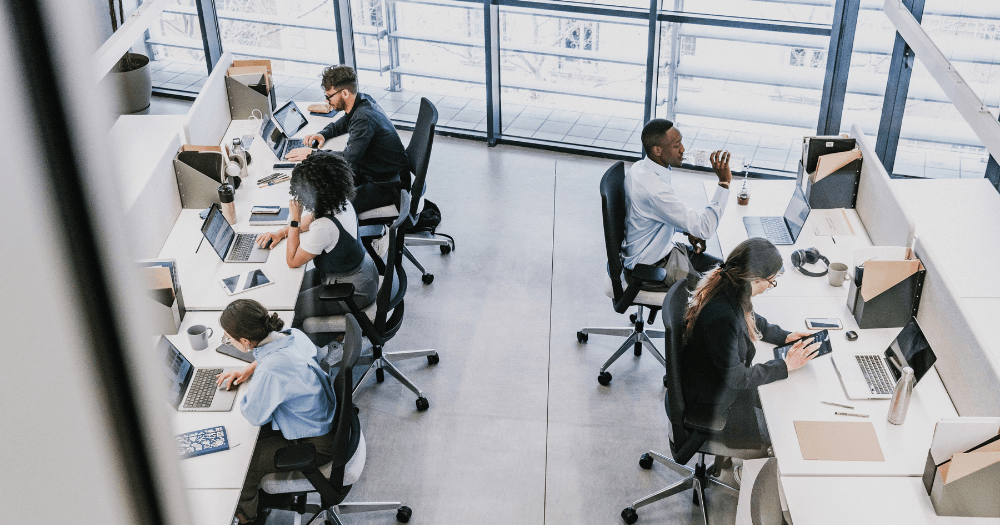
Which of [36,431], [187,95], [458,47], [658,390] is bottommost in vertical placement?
[658,390]

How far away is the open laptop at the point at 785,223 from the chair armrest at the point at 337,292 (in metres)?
1.99

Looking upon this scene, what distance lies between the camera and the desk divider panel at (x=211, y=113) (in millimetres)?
4566

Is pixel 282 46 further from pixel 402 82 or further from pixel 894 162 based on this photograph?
pixel 894 162

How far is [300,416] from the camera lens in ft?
9.70

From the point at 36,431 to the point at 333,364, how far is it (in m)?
3.95

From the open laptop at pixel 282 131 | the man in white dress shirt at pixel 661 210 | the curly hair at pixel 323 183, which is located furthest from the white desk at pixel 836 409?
the open laptop at pixel 282 131

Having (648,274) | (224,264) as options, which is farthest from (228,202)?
(648,274)

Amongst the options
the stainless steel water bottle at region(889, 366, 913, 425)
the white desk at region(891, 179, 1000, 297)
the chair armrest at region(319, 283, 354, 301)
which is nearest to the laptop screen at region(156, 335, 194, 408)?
the chair armrest at region(319, 283, 354, 301)

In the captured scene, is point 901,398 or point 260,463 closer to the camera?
point 901,398

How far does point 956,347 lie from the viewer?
3082mm

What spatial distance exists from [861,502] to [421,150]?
2.83 meters

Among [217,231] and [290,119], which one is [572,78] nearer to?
[290,119]

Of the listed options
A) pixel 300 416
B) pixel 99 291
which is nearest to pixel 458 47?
pixel 300 416

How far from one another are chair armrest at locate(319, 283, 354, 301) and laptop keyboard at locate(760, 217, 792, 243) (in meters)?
2.06
